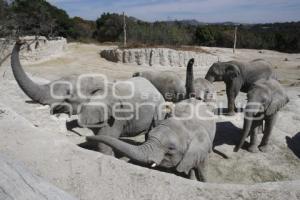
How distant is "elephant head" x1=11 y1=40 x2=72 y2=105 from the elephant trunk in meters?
1.45

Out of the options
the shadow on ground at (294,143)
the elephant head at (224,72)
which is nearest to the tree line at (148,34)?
the elephant head at (224,72)

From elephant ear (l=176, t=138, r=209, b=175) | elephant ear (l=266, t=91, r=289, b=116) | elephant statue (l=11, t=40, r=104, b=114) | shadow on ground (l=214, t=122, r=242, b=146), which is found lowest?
shadow on ground (l=214, t=122, r=242, b=146)

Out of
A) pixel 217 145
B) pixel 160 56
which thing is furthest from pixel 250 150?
pixel 160 56

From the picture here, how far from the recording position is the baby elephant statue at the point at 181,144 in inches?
203

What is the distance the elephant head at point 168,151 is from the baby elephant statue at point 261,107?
2.43 meters

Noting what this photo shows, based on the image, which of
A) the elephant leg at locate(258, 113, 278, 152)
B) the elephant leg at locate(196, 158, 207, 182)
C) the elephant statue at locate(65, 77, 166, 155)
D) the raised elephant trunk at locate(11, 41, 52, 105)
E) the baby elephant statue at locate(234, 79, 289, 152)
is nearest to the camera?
the raised elephant trunk at locate(11, 41, 52, 105)

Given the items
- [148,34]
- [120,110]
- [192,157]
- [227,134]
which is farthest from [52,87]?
[148,34]

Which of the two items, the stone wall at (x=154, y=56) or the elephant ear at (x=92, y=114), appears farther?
the stone wall at (x=154, y=56)

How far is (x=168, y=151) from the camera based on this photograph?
545cm

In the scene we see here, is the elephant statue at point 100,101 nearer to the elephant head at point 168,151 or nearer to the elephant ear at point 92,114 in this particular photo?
the elephant ear at point 92,114

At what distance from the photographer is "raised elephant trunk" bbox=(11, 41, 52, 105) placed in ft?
18.3

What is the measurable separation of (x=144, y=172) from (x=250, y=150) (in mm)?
4871

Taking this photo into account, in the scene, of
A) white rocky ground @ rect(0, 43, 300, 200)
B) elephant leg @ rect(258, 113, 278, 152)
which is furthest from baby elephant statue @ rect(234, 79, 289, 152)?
white rocky ground @ rect(0, 43, 300, 200)

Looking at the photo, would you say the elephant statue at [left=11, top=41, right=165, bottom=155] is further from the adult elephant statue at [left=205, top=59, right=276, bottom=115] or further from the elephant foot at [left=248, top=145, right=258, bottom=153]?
the adult elephant statue at [left=205, top=59, right=276, bottom=115]
